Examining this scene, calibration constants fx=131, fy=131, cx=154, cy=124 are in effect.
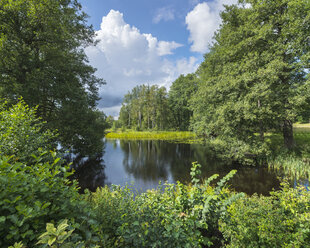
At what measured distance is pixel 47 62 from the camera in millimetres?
9445

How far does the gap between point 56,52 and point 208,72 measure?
1554cm

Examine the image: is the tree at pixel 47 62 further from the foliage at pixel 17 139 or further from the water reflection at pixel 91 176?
the foliage at pixel 17 139

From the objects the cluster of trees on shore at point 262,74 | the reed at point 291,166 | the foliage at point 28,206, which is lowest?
the reed at point 291,166

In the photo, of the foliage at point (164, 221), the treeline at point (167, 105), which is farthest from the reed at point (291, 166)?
the treeline at point (167, 105)

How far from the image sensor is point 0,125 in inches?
139

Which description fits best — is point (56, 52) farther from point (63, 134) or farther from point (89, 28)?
point (63, 134)

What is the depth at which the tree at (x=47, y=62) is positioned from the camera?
7875 millimetres

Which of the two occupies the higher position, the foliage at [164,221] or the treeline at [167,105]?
the treeline at [167,105]

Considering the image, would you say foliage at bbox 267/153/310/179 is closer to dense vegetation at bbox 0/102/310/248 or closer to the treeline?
dense vegetation at bbox 0/102/310/248

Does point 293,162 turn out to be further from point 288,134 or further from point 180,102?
point 180,102

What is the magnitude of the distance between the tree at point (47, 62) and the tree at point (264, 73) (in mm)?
11694

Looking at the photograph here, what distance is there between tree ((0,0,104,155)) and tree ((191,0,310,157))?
11.7 metres

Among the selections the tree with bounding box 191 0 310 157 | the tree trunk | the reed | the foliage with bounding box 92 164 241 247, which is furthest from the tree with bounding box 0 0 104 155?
the tree trunk

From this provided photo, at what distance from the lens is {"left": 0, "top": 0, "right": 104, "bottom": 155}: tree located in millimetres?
7875
